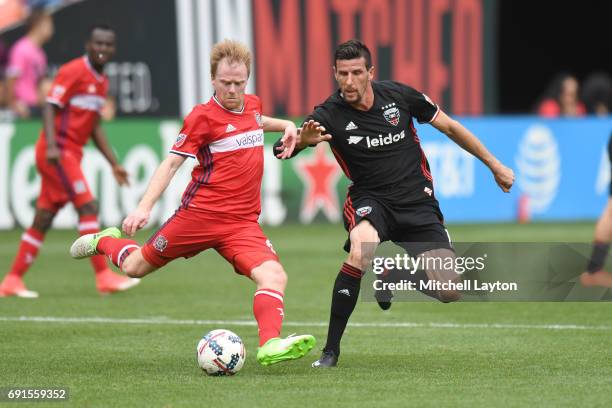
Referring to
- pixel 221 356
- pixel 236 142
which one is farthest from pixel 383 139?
pixel 221 356

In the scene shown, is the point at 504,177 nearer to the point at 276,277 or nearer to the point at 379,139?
the point at 379,139

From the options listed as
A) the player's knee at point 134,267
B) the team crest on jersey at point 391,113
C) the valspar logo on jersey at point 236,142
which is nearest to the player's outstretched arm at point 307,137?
the valspar logo on jersey at point 236,142

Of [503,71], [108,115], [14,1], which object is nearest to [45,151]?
[108,115]

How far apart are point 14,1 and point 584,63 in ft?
47.3

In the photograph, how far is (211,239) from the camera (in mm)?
7961

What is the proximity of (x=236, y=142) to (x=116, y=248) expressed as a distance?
119 centimetres

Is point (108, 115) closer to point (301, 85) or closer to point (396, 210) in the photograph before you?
point (301, 85)

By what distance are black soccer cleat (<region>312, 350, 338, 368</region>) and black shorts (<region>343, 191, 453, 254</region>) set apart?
0.72 meters

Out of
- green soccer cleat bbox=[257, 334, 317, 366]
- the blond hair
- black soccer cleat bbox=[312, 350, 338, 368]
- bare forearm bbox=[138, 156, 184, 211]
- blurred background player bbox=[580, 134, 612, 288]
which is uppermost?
the blond hair

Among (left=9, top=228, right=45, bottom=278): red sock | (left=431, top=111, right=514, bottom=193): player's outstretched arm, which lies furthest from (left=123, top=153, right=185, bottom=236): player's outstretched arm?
(left=9, top=228, right=45, bottom=278): red sock

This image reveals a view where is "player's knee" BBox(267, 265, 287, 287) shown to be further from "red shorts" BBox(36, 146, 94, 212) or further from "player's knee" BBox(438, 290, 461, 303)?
"red shorts" BBox(36, 146, 94, 212)

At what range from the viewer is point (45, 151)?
11.7 meters

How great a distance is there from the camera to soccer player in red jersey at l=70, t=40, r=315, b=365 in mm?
7652

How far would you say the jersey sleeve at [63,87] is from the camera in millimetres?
11539
